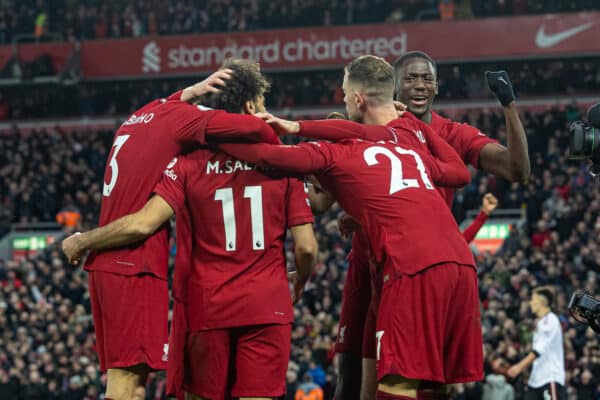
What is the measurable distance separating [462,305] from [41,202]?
77.7 ft

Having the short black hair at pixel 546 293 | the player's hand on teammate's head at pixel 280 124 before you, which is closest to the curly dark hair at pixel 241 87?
the player's hand on teammate's head at pixel 280 124

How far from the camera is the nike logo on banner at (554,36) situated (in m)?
27.6

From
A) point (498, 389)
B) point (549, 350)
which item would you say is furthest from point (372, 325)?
point (498, 389)

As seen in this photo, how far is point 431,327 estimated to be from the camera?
210 inches

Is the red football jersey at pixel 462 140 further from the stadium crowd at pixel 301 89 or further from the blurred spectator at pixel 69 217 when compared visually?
the stadium crowd at pixel 301 89

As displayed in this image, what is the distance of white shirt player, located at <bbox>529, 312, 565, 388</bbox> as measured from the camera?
37.2 feet

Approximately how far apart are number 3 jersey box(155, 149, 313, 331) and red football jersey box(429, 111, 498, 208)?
1.24 m

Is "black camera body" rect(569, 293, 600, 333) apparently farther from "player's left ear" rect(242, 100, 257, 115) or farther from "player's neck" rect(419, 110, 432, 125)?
"player's left ear" rect(242, 100, 257, 115)

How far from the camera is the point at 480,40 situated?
2855 centimetres

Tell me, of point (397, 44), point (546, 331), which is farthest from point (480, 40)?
point (546, 331)

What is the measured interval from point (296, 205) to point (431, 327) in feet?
3.40

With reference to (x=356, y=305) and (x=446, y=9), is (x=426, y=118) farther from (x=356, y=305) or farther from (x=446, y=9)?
(x=446, y=9)

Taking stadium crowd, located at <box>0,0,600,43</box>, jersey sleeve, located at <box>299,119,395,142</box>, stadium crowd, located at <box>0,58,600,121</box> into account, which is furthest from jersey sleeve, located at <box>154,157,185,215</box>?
stadium crowd, located at <box>0,0,600,43</box>

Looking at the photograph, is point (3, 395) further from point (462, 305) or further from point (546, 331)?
point (462, 305)
